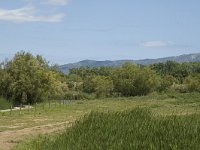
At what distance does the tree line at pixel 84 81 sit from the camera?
44750 millimetres

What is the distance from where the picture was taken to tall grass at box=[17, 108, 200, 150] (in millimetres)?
12398

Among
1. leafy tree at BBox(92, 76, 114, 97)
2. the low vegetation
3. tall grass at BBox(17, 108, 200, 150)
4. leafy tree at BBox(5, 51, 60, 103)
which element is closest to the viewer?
tall grass at BBox(17, 108, 200, 150)

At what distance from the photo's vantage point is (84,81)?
76375 mm

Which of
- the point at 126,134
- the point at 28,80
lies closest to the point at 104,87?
the point at 28,80

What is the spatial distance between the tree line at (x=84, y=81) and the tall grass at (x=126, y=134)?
2801cm

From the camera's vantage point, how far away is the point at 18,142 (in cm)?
1647

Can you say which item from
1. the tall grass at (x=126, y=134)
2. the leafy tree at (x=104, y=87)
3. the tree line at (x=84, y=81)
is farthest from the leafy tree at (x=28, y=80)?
the tall grass at (x=126, y=134)

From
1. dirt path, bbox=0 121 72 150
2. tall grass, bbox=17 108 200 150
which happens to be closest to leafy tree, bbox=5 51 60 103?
dirt path, bbox=0 121 72 150

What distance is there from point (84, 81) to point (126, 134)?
6274cm

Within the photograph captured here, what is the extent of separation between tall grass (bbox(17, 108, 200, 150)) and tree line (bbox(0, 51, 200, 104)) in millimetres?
28013

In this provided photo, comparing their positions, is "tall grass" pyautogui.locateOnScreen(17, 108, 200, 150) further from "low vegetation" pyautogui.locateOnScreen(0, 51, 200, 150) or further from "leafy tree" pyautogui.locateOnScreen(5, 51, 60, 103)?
"leafy tree" pyautogui.locateOnScreen(5, 51, 60, 103)

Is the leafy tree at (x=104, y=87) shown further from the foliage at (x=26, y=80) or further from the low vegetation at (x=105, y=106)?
the foliage at (x=26, y=80)

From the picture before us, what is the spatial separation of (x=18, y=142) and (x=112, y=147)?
197 inches

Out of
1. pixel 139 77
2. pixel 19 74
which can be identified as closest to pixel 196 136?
pixel 19 74
